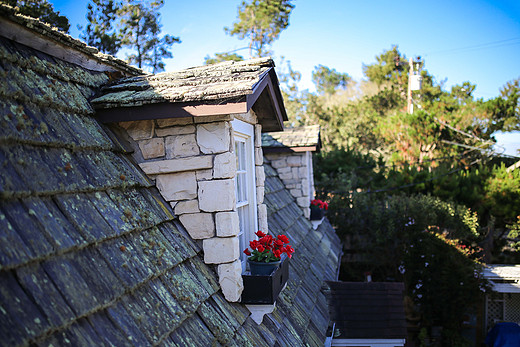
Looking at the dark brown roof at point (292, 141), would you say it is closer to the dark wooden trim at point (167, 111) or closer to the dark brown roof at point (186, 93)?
the dark brown roof at point (186, 93)

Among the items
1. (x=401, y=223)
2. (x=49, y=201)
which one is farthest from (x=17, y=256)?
(x=401, y=223)

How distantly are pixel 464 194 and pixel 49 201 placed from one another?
55.7ft

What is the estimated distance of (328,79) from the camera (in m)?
41.8

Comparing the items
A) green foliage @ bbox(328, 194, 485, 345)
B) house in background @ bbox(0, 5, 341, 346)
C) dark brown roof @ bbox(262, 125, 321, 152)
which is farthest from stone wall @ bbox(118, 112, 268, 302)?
green foliage @ bbox(328, 194, 485, 345)

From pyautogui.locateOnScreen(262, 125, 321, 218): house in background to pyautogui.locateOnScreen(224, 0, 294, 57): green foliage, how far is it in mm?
17984

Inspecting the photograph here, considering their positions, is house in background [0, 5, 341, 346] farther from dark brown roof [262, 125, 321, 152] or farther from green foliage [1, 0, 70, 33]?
green foliage [1, 0, 70, 33]

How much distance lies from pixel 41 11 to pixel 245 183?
8.89m

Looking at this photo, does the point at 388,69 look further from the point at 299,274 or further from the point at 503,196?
the point at 299,274

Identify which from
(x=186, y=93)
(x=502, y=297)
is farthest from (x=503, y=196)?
(x=186, y=93)

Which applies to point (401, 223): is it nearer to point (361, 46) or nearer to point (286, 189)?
point (286, 189)

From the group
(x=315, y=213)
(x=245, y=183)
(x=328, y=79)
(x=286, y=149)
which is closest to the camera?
(x=245, y=183)

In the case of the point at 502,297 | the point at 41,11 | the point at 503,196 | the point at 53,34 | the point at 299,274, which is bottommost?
the point at 502,297

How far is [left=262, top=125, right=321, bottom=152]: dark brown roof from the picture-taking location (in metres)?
8.35

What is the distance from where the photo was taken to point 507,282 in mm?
13656
